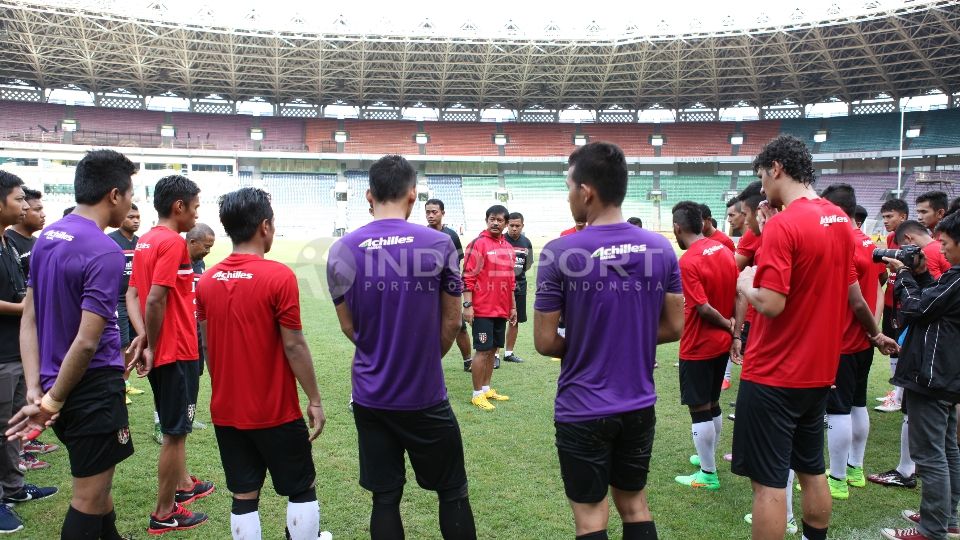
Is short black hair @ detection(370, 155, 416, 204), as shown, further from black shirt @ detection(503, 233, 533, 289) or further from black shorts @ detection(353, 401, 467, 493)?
black shirt @ detection(503, 233, 533, 289)

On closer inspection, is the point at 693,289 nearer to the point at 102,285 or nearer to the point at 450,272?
the point at 450,272

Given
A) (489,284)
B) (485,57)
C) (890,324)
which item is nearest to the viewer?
(890,324)

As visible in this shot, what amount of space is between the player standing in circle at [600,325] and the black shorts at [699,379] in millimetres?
1985

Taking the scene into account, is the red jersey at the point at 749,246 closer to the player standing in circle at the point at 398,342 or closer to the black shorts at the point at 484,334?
the player standing in circle at the point at 398,342

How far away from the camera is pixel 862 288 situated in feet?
15.1

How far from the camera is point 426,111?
167 ft

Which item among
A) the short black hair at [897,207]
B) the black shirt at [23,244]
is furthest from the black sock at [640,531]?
the short black hair at [897,207]

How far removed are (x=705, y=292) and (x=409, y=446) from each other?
112 inches

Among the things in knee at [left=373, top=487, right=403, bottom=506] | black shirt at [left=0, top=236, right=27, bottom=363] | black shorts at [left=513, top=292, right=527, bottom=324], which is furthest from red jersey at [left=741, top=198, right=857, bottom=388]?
black shorts at [left=513, top=292, right=527, bottom=324]

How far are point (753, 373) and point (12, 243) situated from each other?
5315mm

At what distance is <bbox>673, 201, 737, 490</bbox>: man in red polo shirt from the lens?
14.6 ft

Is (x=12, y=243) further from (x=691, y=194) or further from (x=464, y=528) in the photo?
(x=691, y=194)

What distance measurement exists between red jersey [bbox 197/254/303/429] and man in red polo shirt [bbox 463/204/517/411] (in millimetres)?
4004

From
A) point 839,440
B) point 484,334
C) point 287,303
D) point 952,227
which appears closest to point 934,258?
point 952,227
